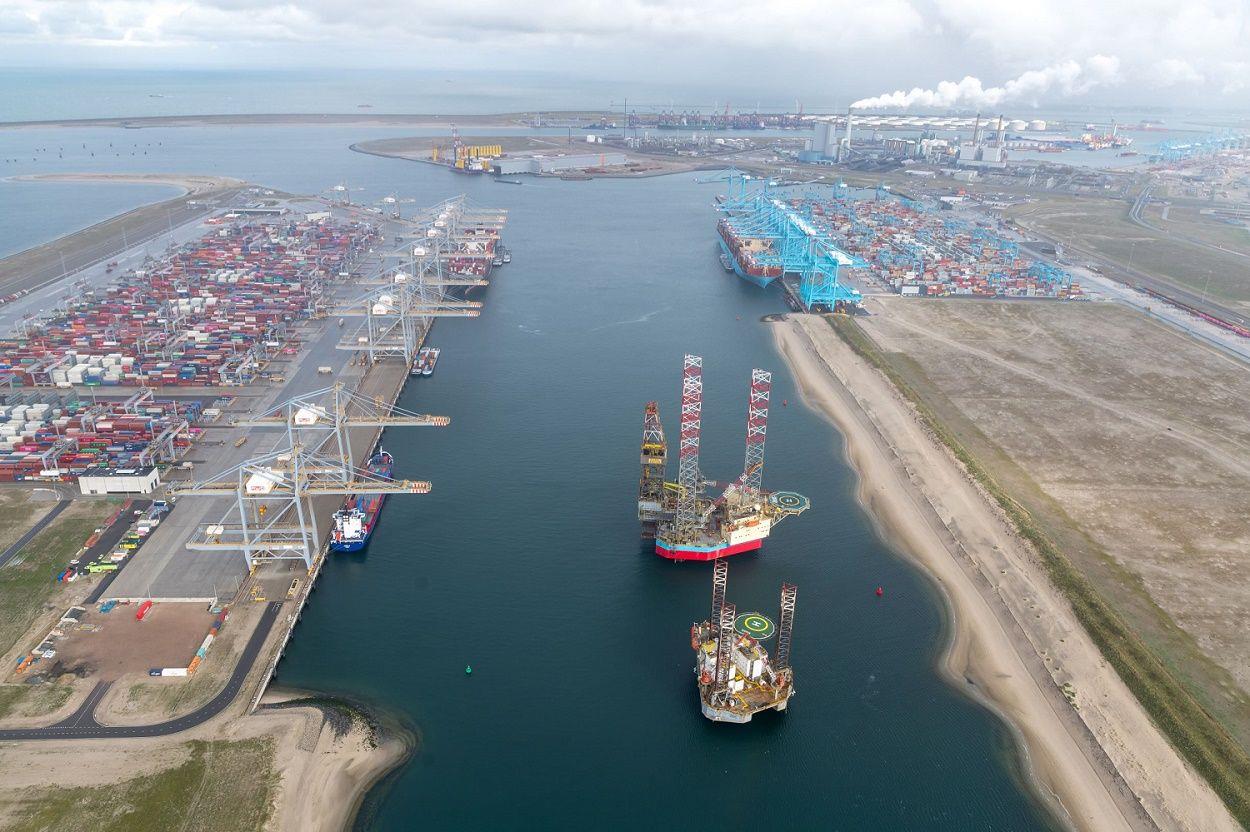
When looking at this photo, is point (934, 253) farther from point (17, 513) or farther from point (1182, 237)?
point (17, 513)

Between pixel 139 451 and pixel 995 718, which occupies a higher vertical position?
pixel 139 451

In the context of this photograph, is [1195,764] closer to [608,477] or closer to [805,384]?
[608,477]

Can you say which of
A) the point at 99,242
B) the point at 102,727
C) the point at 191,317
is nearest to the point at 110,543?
the point at 102,727

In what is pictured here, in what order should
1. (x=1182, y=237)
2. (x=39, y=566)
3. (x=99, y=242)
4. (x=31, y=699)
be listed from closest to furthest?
(x=31, y=699) < (x=39, y=566) < (x=99, y=242) < (x=1182, y=237)

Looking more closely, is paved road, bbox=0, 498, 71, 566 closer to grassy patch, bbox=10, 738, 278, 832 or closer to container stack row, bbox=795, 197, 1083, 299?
grassy patch, bbox=10, 738, 278, 832

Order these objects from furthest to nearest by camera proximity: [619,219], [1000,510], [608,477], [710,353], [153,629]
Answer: [619,219]
[710,353]
[608,477]
[1000,510]
[153,629]

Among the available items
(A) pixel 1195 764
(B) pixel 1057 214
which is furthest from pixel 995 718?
(B) pixel 1057 214
